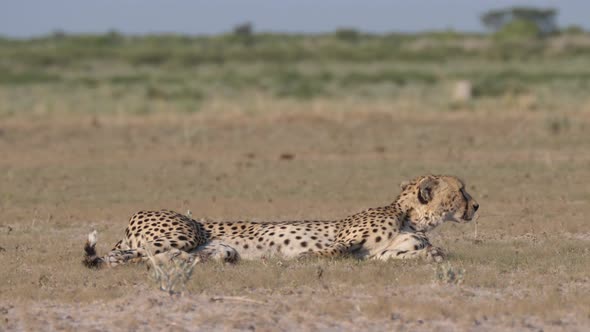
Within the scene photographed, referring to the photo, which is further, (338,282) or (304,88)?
(304,88)

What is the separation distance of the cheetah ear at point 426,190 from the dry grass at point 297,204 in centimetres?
55

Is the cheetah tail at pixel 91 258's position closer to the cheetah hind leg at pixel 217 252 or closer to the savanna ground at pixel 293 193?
the savanna ground at pixel 293 193

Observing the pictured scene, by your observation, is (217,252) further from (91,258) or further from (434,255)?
(434,255)

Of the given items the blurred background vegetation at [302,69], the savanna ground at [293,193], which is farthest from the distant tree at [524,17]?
the savanna ground at [293,193]

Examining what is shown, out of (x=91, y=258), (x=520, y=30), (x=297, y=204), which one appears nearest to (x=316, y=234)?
(x=91, y=258)

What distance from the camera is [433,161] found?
637 inches

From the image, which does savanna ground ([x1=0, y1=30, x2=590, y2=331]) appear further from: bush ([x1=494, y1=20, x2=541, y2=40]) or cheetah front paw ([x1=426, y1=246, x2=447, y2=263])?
bush ([x1=494, y1=20, x2=541, y2=40])

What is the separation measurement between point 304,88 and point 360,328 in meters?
26.0

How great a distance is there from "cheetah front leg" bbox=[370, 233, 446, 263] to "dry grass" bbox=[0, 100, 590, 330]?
0.16 m

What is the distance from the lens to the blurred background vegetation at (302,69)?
27.8m

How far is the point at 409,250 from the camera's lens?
7945 mm

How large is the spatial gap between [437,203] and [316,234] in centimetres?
90

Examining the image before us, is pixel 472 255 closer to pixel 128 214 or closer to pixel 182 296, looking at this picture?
pixel 182 296

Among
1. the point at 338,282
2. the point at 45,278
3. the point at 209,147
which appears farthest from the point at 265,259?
the point at 209,147
